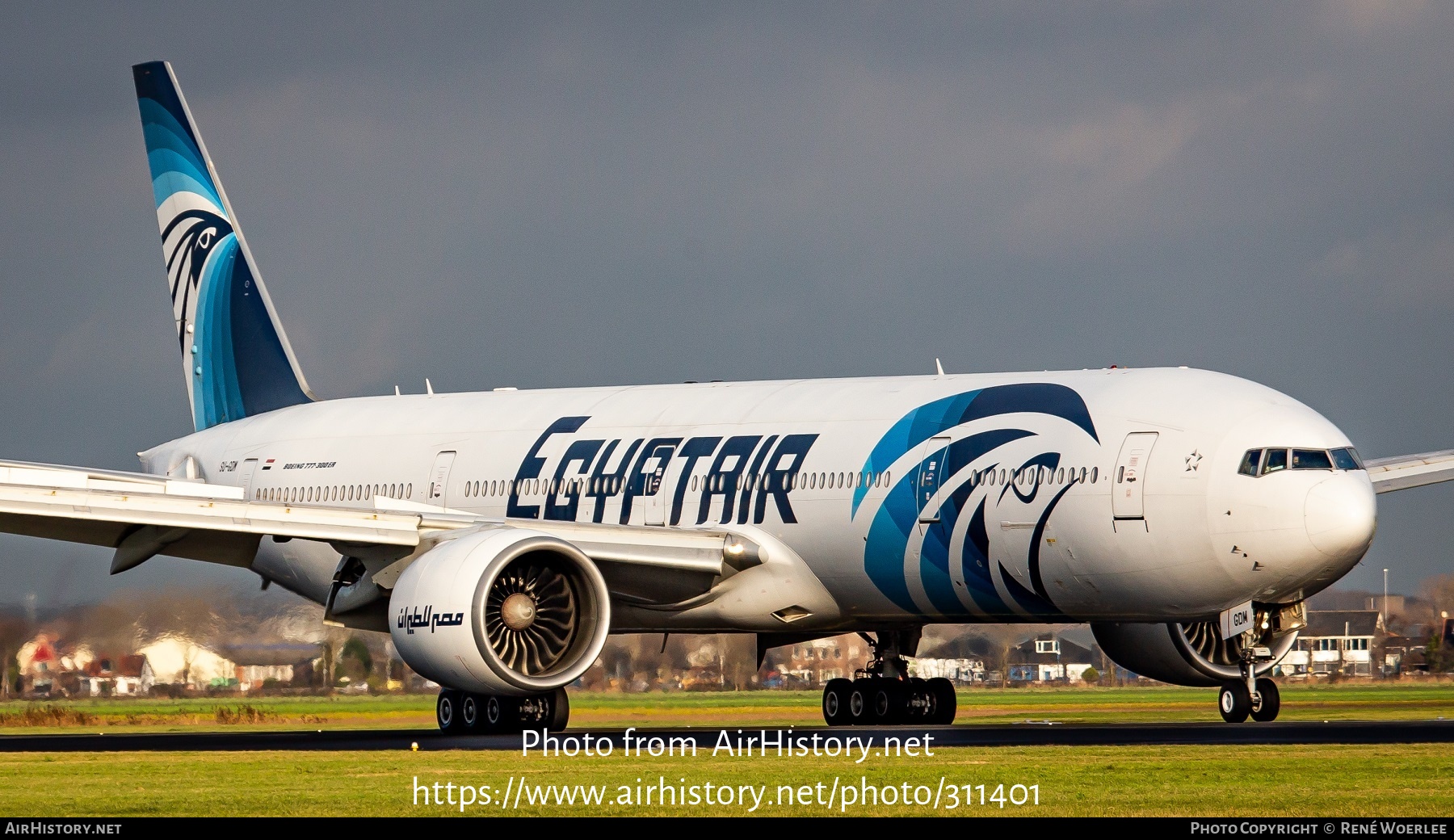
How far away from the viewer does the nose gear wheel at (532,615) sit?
25344 millimetres

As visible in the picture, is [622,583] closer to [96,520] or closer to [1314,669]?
[96,520]

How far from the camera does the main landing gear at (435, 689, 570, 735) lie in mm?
27734

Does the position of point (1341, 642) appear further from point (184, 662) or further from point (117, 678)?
point (117, 678)

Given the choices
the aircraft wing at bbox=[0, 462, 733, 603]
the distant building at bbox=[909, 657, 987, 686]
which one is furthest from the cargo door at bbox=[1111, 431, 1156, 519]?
the distant building at bbox=[909, 657, 987, 686]

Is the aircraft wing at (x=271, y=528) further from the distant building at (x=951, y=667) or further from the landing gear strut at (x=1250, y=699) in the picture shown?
the distant building at (x=951, y=667)

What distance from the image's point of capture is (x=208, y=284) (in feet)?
125

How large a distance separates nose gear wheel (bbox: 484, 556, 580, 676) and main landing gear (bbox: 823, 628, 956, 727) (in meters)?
5.64

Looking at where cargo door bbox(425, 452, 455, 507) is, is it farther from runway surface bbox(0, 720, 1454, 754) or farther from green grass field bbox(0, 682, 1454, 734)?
green grass field bbox(0, 682, 1454, 734)

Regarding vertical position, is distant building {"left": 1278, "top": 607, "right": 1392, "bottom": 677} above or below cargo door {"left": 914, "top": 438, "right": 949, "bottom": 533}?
below

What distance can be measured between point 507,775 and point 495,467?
13.4 m

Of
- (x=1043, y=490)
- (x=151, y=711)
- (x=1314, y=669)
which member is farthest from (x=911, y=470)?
(x=1314, y=669)

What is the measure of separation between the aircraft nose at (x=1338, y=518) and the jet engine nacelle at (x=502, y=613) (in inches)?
318

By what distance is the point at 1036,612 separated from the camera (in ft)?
85.9
